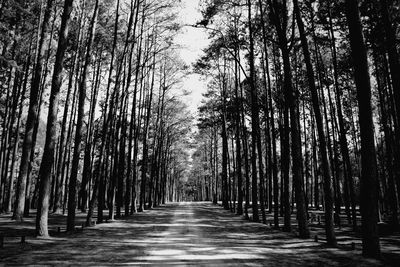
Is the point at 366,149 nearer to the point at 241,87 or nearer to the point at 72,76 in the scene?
the point at 241,87

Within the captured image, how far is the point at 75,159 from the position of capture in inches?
537

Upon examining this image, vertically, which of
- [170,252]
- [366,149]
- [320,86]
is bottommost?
[170,252]

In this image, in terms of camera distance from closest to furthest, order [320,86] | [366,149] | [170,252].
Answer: [170,252] → [366,149] → [320,86]

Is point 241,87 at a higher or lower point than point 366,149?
higher

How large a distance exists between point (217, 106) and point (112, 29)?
1366 cm

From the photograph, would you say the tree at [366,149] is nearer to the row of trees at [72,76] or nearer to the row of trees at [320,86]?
the row of trees at [320,86]

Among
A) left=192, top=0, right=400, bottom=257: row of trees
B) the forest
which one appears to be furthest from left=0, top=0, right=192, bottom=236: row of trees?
left=192, top=0, right=400, bottom=257: row of trees

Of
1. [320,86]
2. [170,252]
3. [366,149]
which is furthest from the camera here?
[320,86]

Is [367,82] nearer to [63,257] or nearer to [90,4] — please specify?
[63,257]

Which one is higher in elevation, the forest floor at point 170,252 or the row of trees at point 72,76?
the row of trees at point 72,76

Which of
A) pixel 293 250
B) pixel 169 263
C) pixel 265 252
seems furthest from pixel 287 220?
pixel 169 263

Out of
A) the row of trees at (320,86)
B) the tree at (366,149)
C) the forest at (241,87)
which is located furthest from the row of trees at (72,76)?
the tree at (366,149)

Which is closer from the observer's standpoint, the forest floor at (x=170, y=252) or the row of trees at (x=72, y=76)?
the forest floor at (x=170, y=252)

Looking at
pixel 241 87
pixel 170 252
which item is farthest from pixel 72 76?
pixel 170 252
